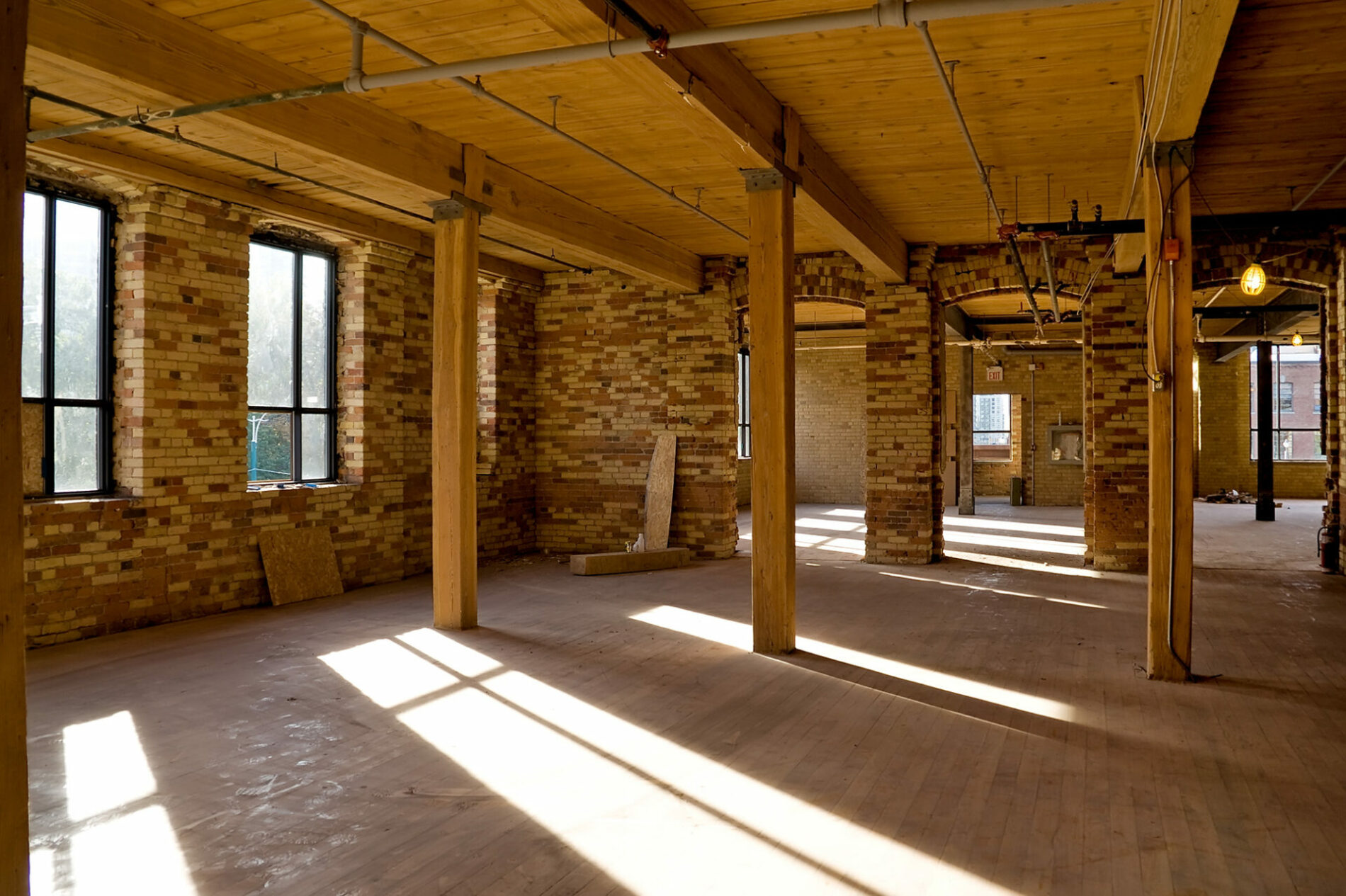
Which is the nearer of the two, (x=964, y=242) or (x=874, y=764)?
(x=874, y=764)

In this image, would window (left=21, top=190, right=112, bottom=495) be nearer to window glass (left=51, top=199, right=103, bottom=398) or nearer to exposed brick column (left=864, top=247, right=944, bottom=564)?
window glass (left=51, top=199, right=103, bottom=398)

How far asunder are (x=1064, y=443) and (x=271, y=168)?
1810 centimetres

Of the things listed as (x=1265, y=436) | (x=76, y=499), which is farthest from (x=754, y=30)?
(x=1265, y=436)

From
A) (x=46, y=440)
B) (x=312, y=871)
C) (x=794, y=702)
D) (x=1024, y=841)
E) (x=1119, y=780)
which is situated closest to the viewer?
(x=312, y=871)

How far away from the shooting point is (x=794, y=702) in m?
5.12

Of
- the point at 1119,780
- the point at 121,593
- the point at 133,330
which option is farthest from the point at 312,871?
the point at 133,330

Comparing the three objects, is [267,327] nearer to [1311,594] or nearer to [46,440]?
[46,440]

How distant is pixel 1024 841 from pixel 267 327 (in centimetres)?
771

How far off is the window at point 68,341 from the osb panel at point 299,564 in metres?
1.44

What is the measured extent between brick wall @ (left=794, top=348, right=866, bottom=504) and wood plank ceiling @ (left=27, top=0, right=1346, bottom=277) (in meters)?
11.2

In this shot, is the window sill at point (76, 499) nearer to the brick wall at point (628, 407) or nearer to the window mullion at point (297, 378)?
the window mullion at point (297, 378)

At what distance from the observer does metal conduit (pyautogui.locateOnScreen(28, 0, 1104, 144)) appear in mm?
3620

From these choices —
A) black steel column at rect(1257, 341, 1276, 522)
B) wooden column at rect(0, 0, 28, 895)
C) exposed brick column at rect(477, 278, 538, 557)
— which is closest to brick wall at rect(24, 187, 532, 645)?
exposed brick column at rect(477, 278, 538, 557)

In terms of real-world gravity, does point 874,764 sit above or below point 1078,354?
below
